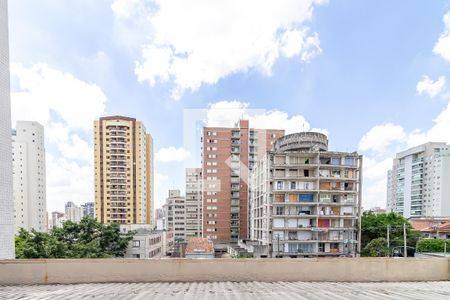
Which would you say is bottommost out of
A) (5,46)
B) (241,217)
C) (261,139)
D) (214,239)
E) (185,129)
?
(214,239)

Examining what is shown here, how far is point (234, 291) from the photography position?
2.60 metres

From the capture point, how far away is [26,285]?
9.24 ft

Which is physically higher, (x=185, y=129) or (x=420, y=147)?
(x=420, y=147)

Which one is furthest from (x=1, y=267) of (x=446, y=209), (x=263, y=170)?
(x=446, y=209)

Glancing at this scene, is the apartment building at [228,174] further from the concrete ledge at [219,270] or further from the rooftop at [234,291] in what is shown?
the rooftop at [234,291]

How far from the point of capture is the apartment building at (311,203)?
2064 cm

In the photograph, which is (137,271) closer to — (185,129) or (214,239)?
(185,129)

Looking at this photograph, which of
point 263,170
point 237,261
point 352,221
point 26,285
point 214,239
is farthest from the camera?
point 214,239

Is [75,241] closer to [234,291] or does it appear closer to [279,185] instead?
[234,291]

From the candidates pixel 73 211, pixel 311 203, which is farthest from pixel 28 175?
pixel 311 203

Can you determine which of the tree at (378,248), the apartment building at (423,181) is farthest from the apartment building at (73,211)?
the apartment building at (423,181)

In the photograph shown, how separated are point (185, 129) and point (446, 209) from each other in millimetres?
Result: 60537

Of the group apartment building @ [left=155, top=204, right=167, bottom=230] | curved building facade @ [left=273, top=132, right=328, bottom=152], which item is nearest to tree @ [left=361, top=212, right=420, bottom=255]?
curved building facade @ [left=273, top=132, right=328, bottom=152]

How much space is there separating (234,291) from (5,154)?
4.46 m
